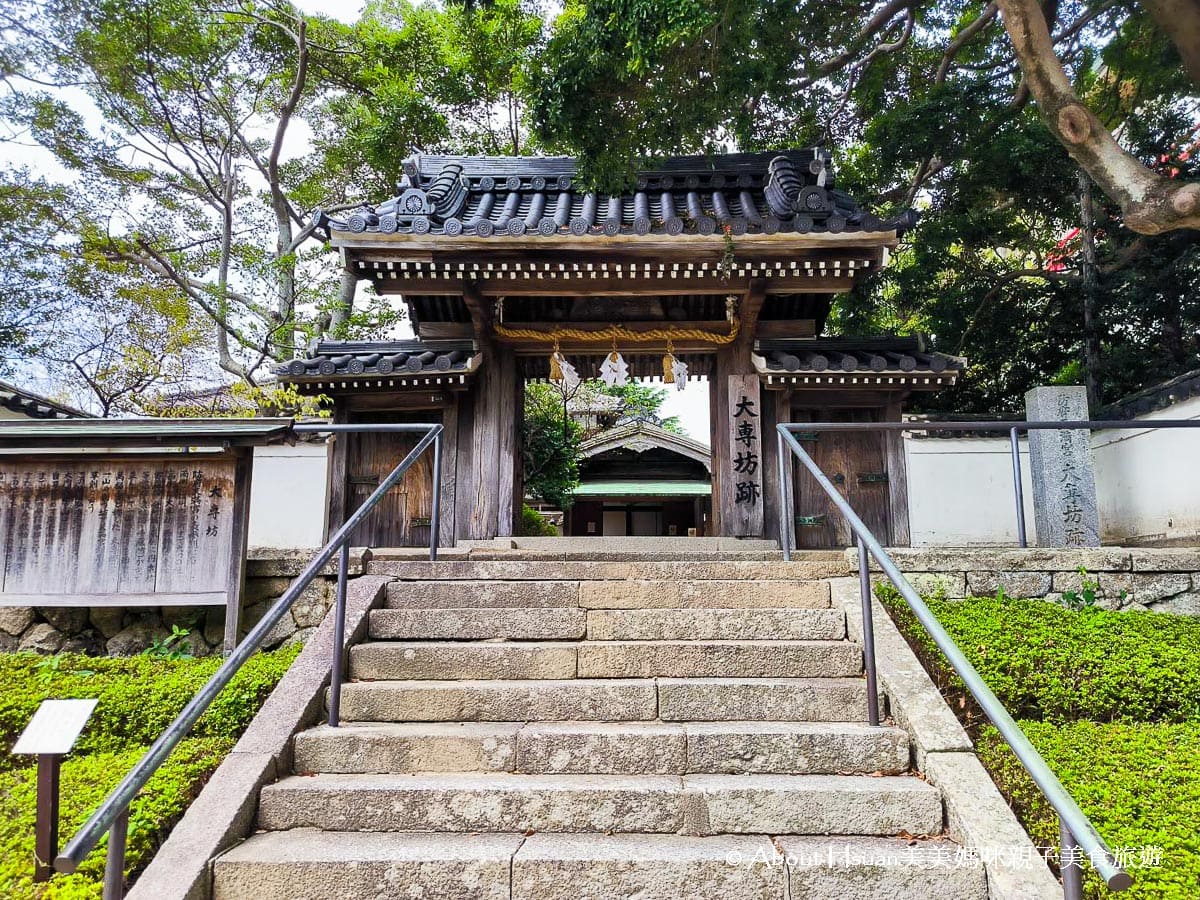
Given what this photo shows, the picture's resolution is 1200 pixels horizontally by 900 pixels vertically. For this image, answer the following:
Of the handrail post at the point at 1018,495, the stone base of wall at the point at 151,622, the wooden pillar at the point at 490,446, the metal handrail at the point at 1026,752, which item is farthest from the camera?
the wooden pillar at the point at 490,446

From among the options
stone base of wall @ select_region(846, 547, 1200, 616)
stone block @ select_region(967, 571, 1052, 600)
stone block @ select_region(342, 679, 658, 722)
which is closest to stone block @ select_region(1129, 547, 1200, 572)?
stone base of wall @ select_region(846, 547, 1200, 616)

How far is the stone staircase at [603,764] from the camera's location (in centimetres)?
254

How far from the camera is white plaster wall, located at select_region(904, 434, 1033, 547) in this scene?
9070 millimetres

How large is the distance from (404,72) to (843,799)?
16.5 m

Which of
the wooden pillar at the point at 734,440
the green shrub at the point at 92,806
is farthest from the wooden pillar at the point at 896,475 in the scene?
the green shrub at the point at 92,806

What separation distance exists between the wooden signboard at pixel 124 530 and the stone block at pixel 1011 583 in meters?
5.28

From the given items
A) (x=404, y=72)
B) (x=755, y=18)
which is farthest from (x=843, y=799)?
(x=404, y=72)

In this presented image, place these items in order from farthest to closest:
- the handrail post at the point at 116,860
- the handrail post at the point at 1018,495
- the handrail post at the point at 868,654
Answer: the handrail post at the point at 1018,495 → the handrail post at the point at 868,654 → the handrail post at the point at 116,860

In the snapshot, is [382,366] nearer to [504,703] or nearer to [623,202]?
[623,202]

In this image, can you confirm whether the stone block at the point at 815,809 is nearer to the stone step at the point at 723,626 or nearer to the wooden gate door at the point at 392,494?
the stone step at the point at 723,626

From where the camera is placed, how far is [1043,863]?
2.49 meters

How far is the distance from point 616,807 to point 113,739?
2897 mm

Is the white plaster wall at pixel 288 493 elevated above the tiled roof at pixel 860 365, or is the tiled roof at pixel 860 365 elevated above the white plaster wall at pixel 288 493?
the tiled roof at pixel 860 365

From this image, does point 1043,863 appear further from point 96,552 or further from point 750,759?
point 96,552
